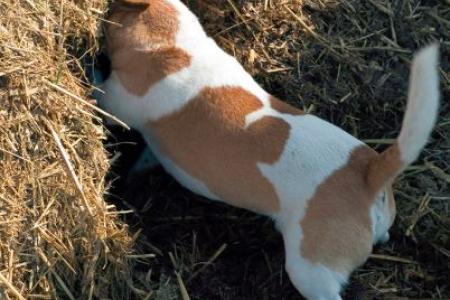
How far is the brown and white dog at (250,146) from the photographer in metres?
3.03

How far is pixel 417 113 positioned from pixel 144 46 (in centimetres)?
139

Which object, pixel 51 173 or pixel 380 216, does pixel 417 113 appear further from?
pixel 51 173

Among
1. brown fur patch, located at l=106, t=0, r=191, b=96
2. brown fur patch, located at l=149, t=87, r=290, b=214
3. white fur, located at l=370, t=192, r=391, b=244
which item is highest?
brown fur patch, located at l=106, t=0, r=191, b=96

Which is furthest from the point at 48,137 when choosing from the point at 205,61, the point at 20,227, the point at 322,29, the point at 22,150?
the point at 322,29

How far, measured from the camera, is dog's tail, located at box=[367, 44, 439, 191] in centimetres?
256

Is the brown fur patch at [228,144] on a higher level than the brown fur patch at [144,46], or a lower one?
lower

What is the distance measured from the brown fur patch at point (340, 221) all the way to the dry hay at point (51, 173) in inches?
34.1

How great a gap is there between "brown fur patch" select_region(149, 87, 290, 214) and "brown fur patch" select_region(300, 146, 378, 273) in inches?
8.1

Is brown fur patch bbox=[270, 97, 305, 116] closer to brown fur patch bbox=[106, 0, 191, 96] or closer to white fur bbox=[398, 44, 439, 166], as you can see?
brown fur patch bbox=[106, 0, 191, 96]

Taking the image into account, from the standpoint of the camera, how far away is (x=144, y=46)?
3.41m

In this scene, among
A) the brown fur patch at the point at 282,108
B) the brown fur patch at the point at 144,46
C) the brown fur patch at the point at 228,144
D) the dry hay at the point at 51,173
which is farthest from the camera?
the brown fur patch at the point at 144,46

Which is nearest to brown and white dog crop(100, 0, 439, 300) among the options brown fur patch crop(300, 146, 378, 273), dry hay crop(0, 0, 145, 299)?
brown fur patch crop(300, 146, 378, 273)

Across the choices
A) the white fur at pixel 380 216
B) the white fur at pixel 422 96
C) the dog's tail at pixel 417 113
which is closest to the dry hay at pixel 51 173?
the white fur at pixel 380 216

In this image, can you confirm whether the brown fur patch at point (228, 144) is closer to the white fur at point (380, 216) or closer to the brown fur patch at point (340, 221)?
the brown fur patch at point (340, 221)
